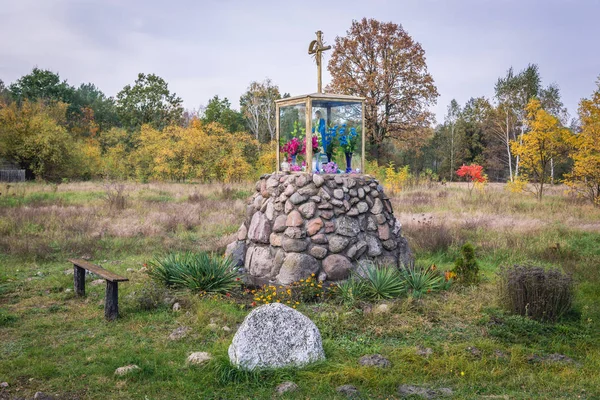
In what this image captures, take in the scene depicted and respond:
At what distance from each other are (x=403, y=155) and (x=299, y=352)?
39.7 m

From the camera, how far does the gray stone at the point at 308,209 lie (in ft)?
25.3

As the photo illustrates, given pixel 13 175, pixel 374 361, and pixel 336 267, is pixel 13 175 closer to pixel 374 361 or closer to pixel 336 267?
pixel 336 267

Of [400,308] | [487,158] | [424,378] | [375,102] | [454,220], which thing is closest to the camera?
[424,378]

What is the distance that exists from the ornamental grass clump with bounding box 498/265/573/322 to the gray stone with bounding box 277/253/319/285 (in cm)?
281

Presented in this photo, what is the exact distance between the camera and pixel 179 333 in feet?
19.1

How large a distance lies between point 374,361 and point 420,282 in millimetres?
2698

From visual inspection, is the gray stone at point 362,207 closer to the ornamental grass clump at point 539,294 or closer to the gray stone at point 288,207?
the gray stone at point 288,207

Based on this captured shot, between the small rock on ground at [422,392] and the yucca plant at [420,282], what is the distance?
2.64 metres

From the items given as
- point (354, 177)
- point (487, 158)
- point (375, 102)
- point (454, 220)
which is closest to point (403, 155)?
point (487, 158)

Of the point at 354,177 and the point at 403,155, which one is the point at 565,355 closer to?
the point at 354,177

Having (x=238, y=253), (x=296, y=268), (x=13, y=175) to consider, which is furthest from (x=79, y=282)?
(x=13, y=175)

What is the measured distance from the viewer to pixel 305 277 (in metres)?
7.45

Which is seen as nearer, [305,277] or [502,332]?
[502,332]

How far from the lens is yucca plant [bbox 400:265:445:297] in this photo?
7.25 m
